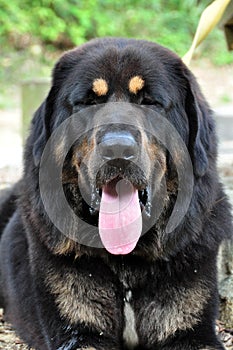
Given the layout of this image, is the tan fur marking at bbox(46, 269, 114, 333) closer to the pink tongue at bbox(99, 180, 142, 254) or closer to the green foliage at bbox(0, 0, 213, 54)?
the pink tongue at bbox(99, 180, 142, 254)

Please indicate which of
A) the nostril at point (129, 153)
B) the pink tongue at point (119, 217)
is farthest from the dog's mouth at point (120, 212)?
the nostril at point (129, 153)

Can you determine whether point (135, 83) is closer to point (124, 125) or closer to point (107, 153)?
point (124, 125)

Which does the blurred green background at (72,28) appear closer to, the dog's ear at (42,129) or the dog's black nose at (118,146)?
the dog's ear at (42,129)

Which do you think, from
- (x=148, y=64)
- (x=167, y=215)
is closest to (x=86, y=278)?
(x=167, y=215)

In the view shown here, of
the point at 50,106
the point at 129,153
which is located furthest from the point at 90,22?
the point at 129,153

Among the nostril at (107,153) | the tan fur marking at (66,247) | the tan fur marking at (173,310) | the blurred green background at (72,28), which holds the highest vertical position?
the blurred green background at (72,28)

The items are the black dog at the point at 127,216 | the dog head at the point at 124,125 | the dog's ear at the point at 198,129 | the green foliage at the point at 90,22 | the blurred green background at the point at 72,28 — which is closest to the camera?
the dog head at the point at 124,125

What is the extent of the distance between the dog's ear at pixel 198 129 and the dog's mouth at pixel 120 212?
348 millimetres

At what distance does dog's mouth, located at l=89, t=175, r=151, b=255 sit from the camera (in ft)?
Answer: 10.6

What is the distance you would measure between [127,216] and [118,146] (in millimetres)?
408

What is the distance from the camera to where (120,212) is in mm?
3244

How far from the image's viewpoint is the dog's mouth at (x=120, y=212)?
3.24m

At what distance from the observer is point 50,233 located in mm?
3537

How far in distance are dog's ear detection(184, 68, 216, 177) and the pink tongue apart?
0.41 m
